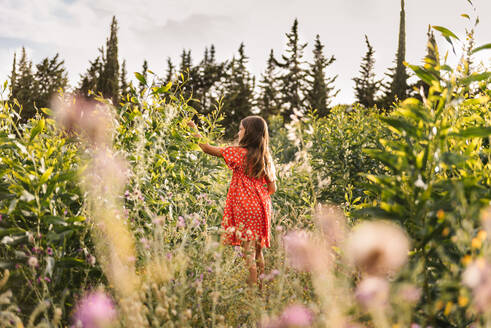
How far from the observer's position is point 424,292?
1.48m

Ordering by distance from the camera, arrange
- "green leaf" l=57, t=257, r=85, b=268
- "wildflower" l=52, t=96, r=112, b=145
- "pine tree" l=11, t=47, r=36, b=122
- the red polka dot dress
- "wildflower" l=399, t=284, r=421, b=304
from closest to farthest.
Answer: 1. "wildflower" l=399, t=284, r=421, b=304
2. "green leaf" l=57, t=257, r=85, b=268
3. "wildflower" l=52, t=96, r=112, b=145
4. the red polka dot dress
5. "pine tree" l=11, t=47, r=36, b=122

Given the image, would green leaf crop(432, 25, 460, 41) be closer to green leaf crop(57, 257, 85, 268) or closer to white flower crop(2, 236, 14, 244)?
green leaf crop(57, 257, 85, 268)

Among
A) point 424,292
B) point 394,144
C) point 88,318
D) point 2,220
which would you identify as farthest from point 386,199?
point 2,220

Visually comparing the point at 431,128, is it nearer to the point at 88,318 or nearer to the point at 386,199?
the point at 386,199

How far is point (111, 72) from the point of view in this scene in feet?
81.2

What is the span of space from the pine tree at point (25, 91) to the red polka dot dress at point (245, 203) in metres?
11.4

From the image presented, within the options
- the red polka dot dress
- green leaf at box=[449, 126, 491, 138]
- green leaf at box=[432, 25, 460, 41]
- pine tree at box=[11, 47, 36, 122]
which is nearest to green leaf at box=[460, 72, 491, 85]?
green leaf at box=[432, 25, 460, 41]

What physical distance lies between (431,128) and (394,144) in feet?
0.65

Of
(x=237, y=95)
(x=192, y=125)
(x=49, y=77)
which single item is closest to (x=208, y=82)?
(x=237, y=95)

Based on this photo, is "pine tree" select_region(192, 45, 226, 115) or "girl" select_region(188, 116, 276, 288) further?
"pine tree" select_region(192, 45, 226, 115)

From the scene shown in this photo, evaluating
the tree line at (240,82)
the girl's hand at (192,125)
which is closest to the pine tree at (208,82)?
the tree line at (240,82)

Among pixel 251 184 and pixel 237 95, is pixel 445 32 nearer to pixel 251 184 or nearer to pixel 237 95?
pixel 251 184

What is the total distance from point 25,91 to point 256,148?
61.4ft

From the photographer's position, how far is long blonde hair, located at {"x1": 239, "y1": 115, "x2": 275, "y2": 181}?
10.4 feet
